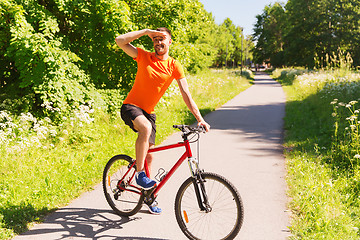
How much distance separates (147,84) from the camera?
354 centimetres

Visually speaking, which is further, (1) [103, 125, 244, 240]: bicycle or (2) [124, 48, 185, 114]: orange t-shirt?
(2) [124, 48, 185, 114]: orange t-shirt

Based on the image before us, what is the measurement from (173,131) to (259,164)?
3.58 metres

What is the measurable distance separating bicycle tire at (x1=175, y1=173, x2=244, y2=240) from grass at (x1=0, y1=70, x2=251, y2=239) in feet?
5.96

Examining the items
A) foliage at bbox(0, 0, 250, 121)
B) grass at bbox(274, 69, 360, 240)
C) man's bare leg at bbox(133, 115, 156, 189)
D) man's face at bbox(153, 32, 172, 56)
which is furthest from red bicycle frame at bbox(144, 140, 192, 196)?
foliage at bbox(0, 0, 250, 121)

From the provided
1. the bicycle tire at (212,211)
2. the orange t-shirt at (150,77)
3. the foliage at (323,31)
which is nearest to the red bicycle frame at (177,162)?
the bicycle tire at (212,211)

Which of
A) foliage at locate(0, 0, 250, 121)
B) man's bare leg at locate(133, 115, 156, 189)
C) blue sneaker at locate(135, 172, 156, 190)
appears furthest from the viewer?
foliage at locate(0, 0, 250, 121)

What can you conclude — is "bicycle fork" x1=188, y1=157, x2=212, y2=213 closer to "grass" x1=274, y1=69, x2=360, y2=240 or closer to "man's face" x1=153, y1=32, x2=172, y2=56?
"grass" x1=274, y1=69, x2=360, y2=240

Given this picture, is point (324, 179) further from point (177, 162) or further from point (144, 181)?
point (144, 181)

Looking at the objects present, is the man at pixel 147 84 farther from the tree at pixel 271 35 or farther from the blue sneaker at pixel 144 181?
the tree at pixel 271 35

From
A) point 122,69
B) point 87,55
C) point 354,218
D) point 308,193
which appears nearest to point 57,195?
point 308,193

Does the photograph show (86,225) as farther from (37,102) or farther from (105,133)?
(37,102)

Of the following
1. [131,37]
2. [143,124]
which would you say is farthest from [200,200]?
[131,37]

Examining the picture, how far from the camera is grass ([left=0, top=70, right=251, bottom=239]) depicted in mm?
4117

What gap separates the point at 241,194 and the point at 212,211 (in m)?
1.43
